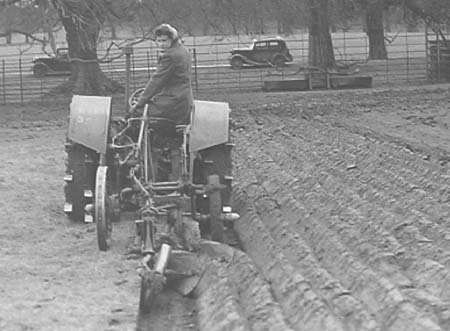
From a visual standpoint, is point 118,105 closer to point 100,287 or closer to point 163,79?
point 163,79

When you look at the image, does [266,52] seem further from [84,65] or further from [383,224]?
[383,224]

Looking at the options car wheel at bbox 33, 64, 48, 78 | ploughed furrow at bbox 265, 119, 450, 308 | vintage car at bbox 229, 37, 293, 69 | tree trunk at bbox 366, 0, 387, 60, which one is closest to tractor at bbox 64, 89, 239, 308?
ploughed furrow at bbox 265, 119, 450, 308

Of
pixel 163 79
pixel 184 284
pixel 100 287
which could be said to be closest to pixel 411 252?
pixel 184 284

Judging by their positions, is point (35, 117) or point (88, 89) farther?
point (88, 89)

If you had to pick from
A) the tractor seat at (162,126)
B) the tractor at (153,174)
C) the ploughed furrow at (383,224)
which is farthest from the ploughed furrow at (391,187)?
the tractor seat at (162,126)

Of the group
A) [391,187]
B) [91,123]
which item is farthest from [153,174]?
[391,187]

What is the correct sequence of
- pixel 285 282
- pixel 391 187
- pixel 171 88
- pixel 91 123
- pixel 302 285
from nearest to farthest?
pixel 302 285 < pixel 285 282 < pixel 171 88 < pixel 91 123 < pixel 391 187

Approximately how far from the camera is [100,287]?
755 cm

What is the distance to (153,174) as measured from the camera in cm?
938

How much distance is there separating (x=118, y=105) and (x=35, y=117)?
6.80 feet

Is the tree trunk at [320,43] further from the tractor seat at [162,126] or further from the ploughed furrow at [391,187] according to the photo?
the tractor seat at [162,126]

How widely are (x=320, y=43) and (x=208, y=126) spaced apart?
929 inches

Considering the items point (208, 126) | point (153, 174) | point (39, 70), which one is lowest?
point (153, 174)

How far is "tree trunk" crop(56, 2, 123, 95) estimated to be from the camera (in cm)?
2619
